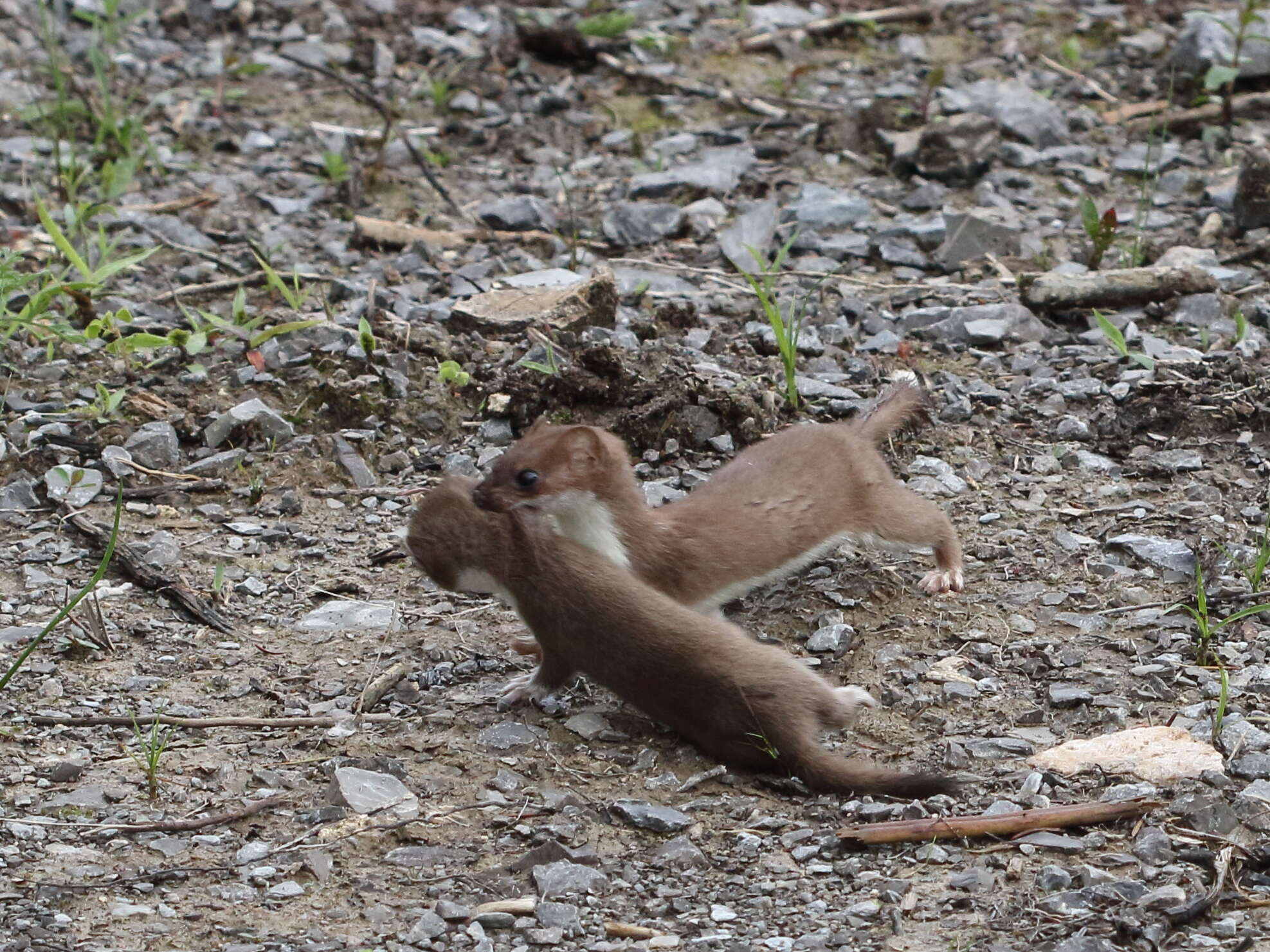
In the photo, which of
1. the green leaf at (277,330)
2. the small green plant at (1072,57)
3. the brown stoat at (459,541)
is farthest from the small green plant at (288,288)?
the small green plant at (1072,57)

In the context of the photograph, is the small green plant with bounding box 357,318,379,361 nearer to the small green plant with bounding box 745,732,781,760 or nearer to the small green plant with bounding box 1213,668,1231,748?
the small green plant with bounding box 745,732,781,760

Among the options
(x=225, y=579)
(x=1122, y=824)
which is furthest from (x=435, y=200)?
(x=1122, y=824)

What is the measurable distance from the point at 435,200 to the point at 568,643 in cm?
467

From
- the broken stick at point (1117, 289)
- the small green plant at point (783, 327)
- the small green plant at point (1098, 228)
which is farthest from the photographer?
the small green plant at point (1098, 228)

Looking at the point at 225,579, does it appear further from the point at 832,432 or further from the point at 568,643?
the point at 832,432

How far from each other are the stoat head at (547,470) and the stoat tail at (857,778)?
44.8 inches

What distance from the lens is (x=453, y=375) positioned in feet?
20.9

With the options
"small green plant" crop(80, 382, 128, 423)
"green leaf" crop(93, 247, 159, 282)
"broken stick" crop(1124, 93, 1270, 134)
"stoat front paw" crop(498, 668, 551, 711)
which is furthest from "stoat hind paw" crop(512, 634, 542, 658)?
"broken stick" crop(1124, 93, 1270, 134)

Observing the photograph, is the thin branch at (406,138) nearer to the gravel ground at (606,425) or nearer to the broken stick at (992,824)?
the gravel ground at (606,425)

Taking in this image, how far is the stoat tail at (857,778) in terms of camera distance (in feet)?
12.9

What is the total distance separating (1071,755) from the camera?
13.6 feet

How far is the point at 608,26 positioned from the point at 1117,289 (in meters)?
4.62

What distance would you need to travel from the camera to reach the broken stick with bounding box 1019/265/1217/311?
7090 millimetres

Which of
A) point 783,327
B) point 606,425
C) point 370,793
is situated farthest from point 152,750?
point 783,327
